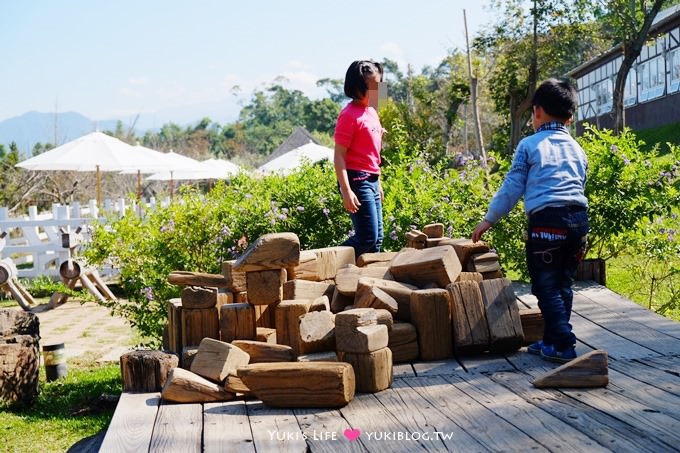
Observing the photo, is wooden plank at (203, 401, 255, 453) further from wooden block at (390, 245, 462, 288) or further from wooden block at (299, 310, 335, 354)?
wooden block at (390, 245, 462, 288)

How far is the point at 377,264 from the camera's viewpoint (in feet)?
16.3

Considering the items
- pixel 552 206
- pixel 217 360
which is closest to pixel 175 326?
pixel 217 360

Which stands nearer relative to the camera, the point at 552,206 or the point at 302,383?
the point at 302,383

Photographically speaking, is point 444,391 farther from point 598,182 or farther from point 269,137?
point 269,137

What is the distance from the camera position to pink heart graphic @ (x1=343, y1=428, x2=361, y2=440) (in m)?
2.95

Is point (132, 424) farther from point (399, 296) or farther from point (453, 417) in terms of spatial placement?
point (399, 296)

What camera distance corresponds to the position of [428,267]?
4461mm

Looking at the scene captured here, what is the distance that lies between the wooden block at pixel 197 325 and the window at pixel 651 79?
28.0 metres

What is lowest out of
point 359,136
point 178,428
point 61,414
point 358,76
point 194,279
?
point 61,414

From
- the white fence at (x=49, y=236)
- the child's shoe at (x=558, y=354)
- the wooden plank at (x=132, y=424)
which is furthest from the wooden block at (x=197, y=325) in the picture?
the white fence at (x=49, y=236)

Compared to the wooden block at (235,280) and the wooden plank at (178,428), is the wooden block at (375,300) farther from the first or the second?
the wooden plank at (178,428)

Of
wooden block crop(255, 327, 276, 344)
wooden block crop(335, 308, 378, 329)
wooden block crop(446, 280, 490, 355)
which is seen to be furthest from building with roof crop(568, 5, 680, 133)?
wooden block crop(335, 308, 378, 329)

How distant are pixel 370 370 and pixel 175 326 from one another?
1.43m

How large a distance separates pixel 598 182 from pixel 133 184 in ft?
99.0
